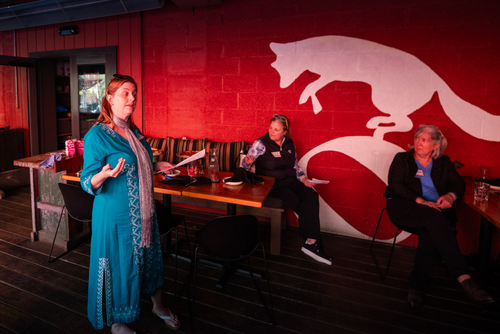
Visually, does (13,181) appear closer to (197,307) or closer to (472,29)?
(197,307)

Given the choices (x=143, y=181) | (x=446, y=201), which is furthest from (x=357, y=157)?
(x=143, y=181)

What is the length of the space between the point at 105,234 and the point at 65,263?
5.05 ft

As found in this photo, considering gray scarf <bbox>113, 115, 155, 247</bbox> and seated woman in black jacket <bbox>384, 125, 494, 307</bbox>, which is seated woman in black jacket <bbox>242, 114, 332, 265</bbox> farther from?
gray scarf <bbox>113, 115, 155, 247</bbox>

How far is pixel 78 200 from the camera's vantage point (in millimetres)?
2619

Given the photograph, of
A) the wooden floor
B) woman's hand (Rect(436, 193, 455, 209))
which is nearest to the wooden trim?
the wooden floor

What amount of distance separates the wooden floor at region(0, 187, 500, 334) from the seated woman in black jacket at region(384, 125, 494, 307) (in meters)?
0.25

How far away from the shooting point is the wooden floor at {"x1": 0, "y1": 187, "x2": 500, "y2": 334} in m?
2.12

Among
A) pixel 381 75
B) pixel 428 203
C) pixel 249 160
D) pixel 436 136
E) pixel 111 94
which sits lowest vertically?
pixel 428 203

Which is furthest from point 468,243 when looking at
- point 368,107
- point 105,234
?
point 105,234

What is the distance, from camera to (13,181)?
514 centimetres

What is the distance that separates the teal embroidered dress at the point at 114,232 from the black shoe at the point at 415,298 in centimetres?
204

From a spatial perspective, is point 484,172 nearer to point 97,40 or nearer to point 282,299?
point 282,299

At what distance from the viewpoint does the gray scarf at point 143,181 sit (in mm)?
1790

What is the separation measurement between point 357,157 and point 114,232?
2.73m
